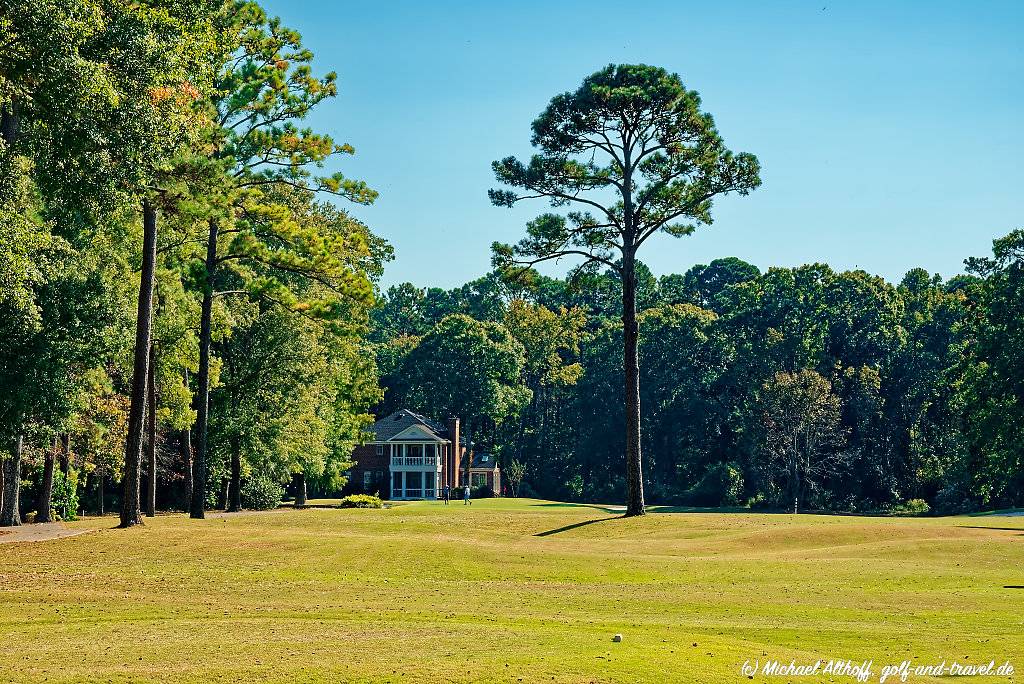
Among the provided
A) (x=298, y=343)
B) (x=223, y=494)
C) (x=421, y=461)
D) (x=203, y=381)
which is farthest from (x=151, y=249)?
(x=421, y=461)

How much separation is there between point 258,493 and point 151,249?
1183 inches

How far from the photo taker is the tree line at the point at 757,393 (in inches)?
3046

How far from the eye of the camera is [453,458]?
104750 mm

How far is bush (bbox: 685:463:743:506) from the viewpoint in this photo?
89125 millimetres

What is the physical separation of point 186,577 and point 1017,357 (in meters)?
39.5

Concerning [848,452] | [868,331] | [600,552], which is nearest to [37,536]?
[600,552]

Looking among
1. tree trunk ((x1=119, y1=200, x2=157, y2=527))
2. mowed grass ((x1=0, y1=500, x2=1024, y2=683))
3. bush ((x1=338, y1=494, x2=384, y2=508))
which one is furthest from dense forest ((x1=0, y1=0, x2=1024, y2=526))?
mowed grass ((x1=0, y1=500, x2=1024, y2=683))

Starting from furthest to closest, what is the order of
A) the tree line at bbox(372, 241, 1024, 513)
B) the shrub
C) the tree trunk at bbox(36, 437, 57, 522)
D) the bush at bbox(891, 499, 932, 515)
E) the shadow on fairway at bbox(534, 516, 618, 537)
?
the tree line at bbox(372, 241, 1024, 513) → the bush at bbox(891, 499, 932, 515) → the shrub → the tree trunk at bbox(36, 437, 57, 522) → the shadow on fairway at bbox(534, 516, 618, 537)

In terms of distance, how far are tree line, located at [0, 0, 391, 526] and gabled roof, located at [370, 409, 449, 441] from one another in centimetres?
4508

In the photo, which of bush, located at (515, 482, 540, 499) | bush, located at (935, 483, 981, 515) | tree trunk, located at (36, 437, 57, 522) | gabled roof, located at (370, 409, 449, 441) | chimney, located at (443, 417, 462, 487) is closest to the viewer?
tree trunk, located at (36, 437, 57, 522)

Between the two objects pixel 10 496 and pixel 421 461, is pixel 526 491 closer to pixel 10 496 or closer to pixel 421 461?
pixel 421 461

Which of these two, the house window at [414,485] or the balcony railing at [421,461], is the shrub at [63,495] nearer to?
Result: the balcony railing at [421,461]

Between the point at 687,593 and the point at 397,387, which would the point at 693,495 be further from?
the point at 687,593

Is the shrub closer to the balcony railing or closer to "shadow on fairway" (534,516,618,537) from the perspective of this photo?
"shadow on fairway" (534,516,618,537)
